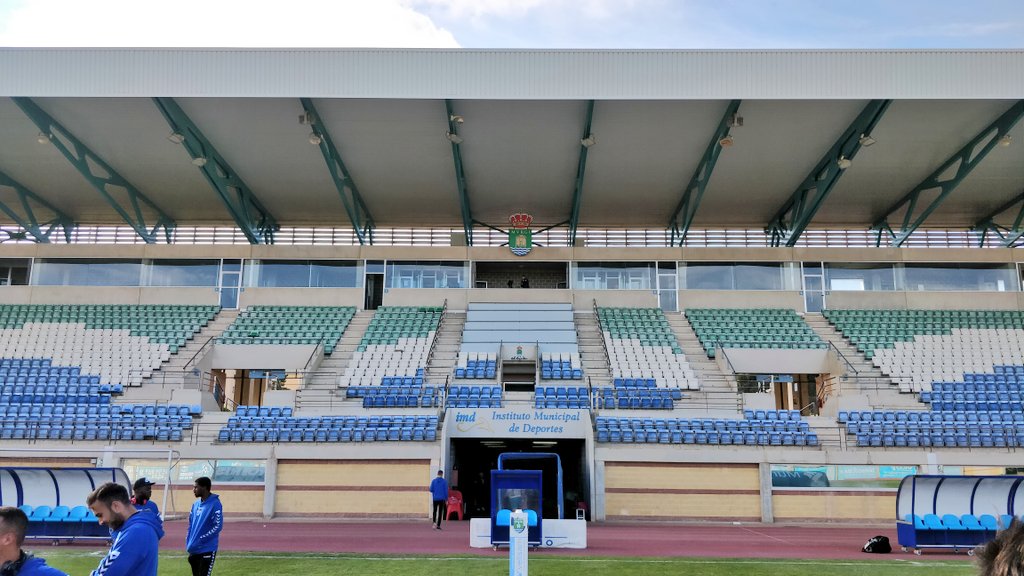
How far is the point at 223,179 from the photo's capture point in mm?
28844

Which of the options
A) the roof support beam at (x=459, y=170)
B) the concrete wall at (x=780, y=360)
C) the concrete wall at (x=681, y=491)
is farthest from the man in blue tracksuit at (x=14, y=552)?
the concrete wall at (x=780, y=360)

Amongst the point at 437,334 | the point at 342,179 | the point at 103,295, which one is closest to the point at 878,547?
the point at 437,334

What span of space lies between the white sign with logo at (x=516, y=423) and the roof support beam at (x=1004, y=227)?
22401 millimetres

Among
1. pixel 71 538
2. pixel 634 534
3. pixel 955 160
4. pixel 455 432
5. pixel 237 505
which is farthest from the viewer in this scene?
pixel 955 160

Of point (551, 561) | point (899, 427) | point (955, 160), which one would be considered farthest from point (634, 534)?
point (955, 160)

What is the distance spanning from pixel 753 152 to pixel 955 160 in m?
7.26

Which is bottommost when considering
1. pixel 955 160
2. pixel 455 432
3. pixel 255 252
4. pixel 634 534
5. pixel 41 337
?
pixel 634 534

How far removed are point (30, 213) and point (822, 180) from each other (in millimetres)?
31703

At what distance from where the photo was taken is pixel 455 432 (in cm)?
2117

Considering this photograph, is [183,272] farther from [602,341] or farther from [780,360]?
[780,360]

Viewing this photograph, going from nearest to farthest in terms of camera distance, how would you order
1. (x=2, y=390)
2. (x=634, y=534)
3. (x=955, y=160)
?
(x=634, y=534)
(x=2, y=390)
(x=955, y=160)

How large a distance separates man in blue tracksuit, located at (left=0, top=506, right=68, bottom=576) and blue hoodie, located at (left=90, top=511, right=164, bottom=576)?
82cm

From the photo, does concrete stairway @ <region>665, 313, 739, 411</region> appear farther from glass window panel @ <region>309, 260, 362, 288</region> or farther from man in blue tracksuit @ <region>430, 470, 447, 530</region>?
glass window panel @ <region>309, 260, 362, 288</region>

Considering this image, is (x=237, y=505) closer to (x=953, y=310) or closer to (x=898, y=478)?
(x=898, y=478)
